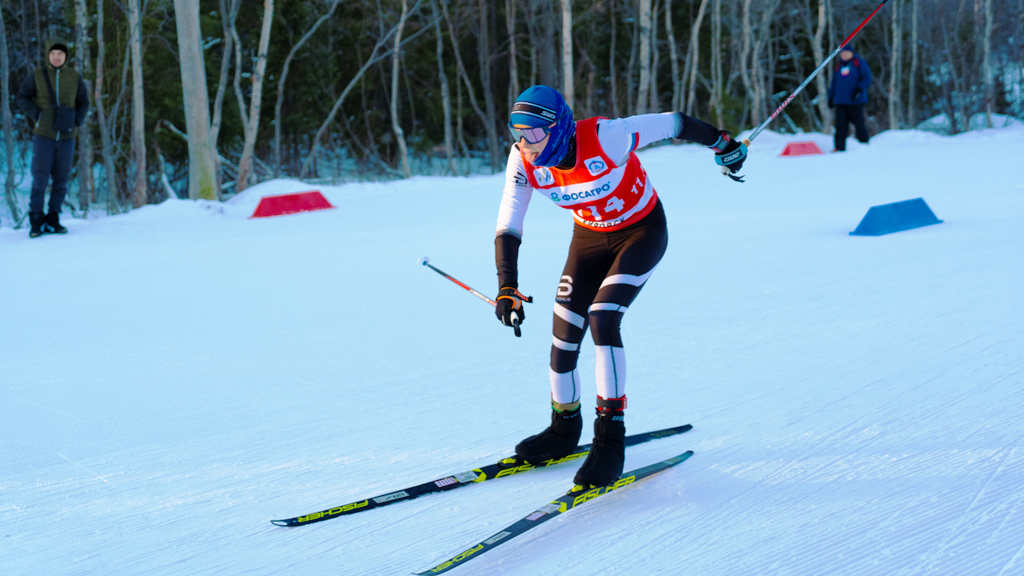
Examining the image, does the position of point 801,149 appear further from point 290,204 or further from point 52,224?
point 52,224

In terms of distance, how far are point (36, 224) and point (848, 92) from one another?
36.9ft

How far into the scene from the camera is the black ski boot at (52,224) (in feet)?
27.5

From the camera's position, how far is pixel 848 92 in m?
13.0

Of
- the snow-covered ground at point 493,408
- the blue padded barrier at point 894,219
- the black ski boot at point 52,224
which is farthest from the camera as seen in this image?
the black ski boot at point 52,224

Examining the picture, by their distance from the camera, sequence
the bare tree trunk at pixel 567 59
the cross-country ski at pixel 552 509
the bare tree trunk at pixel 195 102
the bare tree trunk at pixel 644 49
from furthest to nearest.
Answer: the bare tree trunk at pixel 644 49, the bare tree trunk at pixel 567 59, the bare tree trunk at pixel 195 102, the cross-country ski at pixel 552 509

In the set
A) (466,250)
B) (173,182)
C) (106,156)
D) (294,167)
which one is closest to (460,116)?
(294,167)

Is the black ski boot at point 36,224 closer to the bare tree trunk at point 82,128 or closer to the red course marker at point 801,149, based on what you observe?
the bare tree trunk at point 82,128

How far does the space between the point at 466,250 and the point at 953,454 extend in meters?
4.76

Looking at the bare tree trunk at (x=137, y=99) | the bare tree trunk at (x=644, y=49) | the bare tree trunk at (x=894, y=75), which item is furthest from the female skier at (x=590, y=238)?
the bare tree trunk at (x=894, y=75)

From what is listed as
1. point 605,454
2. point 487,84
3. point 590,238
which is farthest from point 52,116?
point 487,84

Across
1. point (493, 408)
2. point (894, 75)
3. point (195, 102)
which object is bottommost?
point (493, 408)

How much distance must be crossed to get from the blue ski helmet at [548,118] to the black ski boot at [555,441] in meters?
0.88

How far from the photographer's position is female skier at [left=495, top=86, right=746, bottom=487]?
263 cm

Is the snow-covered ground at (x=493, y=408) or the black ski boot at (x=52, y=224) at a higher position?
the black ski boot at (x=52, y=224)
